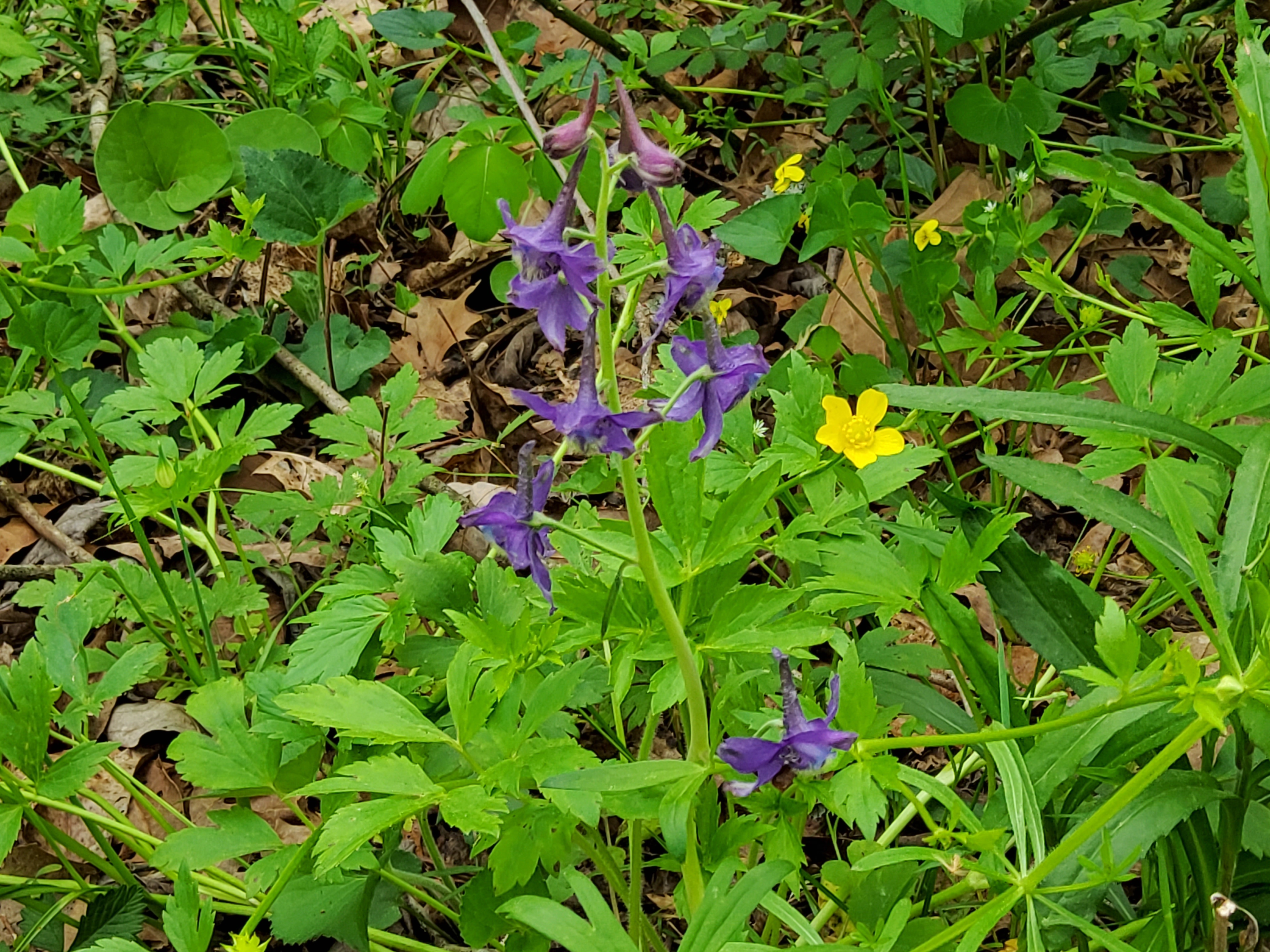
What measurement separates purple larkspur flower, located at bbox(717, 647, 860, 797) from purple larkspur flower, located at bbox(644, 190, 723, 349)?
15.1 inches

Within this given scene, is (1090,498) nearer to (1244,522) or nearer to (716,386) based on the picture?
(1244,522)

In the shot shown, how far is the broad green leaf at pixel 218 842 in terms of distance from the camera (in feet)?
4.32

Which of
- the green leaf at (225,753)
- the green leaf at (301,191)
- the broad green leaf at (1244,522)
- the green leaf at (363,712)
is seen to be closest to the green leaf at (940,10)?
the broad green leaf at (1244,522)

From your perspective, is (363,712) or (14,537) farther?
(14,537)

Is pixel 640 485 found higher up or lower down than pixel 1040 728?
lower down

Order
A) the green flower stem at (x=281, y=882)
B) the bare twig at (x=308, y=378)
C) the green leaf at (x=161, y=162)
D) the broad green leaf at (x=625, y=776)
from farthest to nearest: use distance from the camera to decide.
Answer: the green leaf at (x=161, y=162)
the bare twig at (x=308, y=378)
the green flower stem at (x=281, y=882)
the broad green leaf at (x=625, y=776)

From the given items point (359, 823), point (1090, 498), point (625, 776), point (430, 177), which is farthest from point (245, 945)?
point (430, 177)

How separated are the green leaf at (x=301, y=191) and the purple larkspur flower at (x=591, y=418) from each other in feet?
5.51

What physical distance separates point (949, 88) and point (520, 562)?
8.29ft

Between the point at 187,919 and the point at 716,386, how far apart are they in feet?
2.99

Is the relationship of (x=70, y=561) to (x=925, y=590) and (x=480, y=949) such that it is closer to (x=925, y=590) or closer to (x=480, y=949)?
(x=480, y=949)

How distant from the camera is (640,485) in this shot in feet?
6.54

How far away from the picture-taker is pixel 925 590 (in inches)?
49.6

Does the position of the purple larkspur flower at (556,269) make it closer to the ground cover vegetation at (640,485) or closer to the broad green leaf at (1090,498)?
the ground cover vegetation at (640,485)
